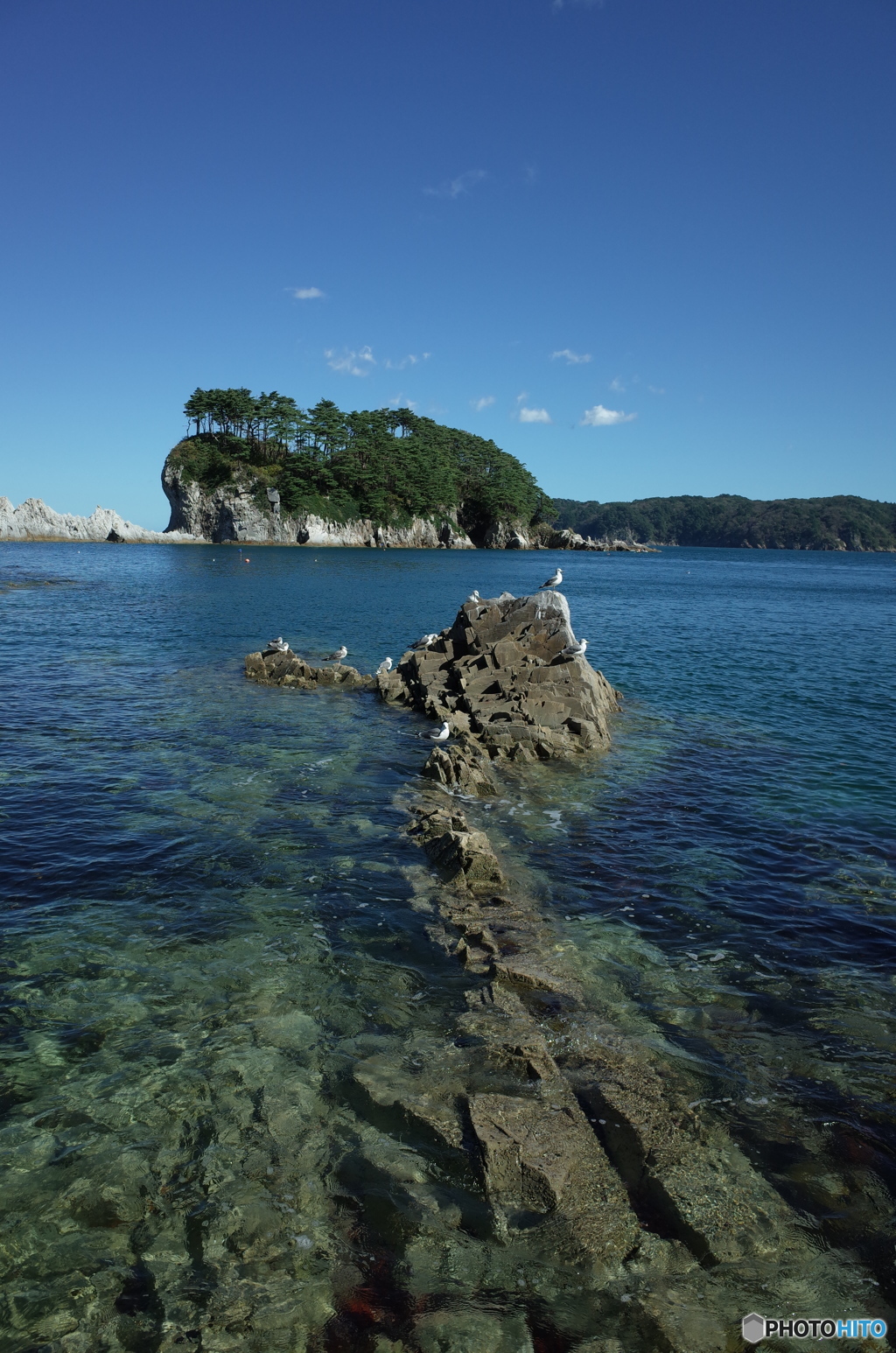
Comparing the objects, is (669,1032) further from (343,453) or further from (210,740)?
(343,453)

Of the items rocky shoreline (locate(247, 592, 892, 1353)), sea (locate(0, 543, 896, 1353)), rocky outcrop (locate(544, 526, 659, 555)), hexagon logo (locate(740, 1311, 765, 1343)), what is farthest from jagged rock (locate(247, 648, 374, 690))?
rocky outcrop (locate(544, 526, 659, 555))

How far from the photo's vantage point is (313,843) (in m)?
12.4

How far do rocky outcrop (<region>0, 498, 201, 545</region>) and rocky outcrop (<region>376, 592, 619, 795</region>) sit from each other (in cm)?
11006

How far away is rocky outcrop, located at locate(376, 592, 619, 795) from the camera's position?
18078 millimetres

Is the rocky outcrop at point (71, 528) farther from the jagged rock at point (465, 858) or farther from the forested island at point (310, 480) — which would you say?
the jagged rock at point (465, 858)

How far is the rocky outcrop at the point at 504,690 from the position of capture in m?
18.1

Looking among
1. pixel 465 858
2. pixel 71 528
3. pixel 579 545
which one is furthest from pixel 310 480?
pixel 465 858

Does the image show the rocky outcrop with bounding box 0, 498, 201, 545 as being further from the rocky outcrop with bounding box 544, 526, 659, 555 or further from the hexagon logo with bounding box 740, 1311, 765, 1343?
the hexagon logo with bounding box 740, 1311, 765, 1343

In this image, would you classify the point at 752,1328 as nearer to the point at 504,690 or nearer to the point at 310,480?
the point at 504,690

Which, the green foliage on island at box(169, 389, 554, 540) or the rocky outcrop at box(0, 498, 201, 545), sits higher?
the green foliage on island at box(169, 389, 554, 540)

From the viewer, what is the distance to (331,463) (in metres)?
128

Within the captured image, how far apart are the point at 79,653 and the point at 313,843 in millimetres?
21684

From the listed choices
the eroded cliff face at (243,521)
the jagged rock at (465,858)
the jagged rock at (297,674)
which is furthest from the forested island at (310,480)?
the jagged rock at (465,858)

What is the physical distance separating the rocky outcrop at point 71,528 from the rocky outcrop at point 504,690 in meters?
110
